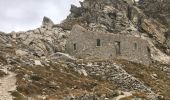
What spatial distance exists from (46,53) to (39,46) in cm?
410

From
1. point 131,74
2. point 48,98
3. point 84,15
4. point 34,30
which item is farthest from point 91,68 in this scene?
point 84,15

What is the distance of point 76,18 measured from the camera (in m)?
111

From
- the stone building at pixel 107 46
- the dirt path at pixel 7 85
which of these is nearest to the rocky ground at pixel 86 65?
the dirt path at pixel 7 85

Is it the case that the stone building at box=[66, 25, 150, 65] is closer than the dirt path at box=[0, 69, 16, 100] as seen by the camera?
No

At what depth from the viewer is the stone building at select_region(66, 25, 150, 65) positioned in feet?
257

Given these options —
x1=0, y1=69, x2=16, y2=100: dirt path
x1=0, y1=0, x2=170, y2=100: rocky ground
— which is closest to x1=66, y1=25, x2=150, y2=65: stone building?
x1=0, y1=0, x2=170, y2=100: rocky ground

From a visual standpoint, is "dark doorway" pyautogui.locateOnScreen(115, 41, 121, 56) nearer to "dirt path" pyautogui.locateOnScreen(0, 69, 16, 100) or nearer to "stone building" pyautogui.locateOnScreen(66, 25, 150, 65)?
"stone building" pyautogui.locateOnScreen(66, 25, 150, 65)

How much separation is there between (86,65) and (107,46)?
9899 mm

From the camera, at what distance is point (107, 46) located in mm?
78562

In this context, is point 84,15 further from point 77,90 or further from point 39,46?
point 77,90

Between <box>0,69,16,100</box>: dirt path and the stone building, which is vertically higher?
the stone building

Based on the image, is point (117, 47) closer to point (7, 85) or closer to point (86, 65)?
point (86, 65)

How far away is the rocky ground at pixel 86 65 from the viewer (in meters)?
54.6

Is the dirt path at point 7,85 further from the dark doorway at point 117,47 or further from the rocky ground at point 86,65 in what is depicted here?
the dark doorway at point 117,47
